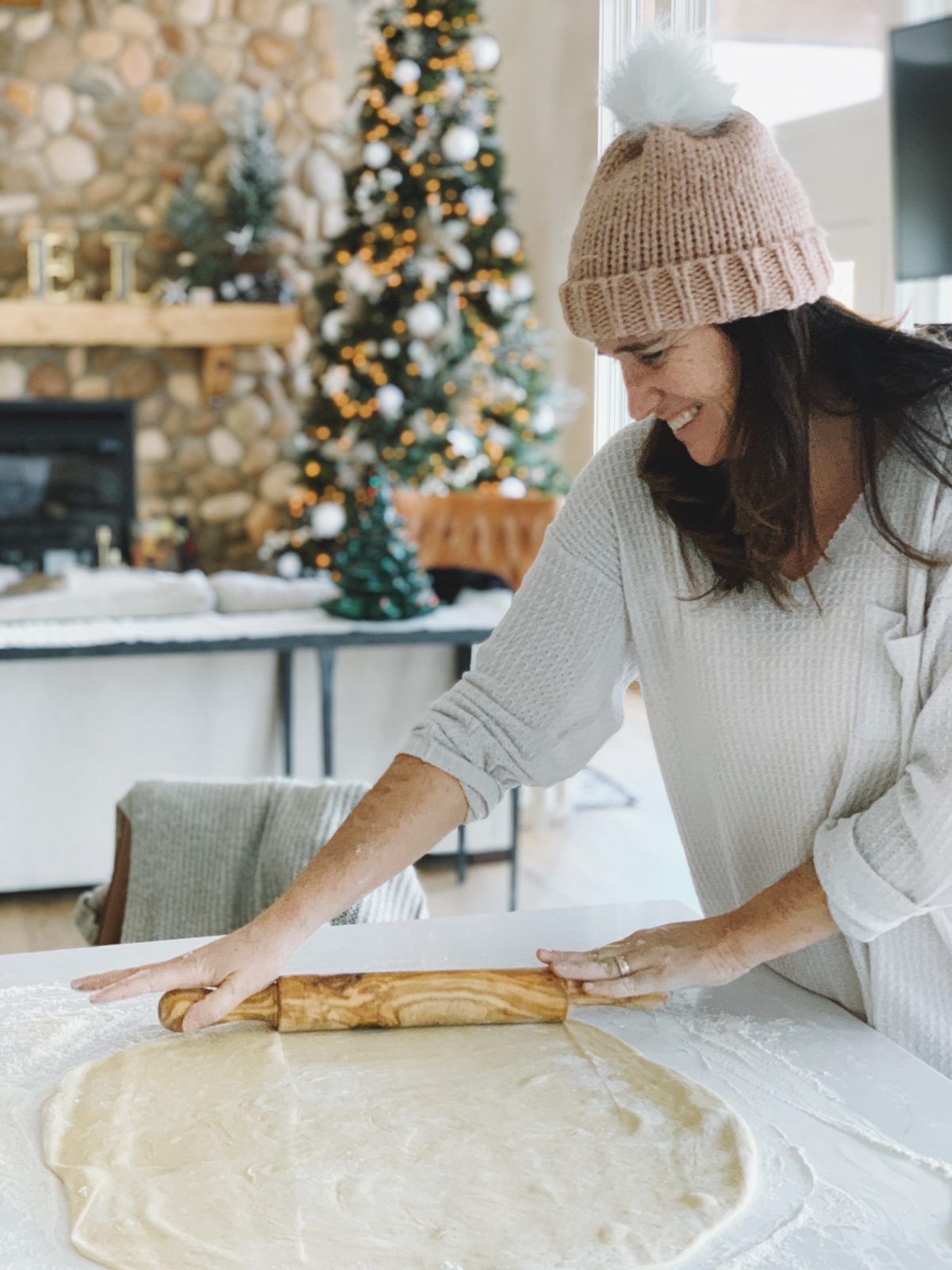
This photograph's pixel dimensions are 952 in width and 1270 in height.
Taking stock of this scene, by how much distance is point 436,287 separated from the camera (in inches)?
237

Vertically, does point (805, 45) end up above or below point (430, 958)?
above

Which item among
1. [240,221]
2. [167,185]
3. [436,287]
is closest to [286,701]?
[436,287]

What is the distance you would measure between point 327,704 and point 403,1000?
231 centimetres

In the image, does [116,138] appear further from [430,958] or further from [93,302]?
[430,958]

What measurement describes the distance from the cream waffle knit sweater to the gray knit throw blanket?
0.39 metres

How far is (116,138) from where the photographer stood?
6.42m

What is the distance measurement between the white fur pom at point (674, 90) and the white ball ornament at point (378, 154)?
500 cm

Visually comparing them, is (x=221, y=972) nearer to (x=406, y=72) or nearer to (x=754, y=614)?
(x=754, y=614)

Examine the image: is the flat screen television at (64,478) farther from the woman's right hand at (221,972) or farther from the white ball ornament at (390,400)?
the woman's right hand at (221,972)

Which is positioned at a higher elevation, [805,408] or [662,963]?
[805,408]

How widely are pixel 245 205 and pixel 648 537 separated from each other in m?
5.41

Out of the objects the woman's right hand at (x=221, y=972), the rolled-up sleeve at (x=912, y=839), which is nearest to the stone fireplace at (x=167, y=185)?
the woman's right hand at (x=221, y=972)

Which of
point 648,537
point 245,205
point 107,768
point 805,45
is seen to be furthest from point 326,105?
point 648,537

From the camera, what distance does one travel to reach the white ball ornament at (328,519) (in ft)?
19.9
